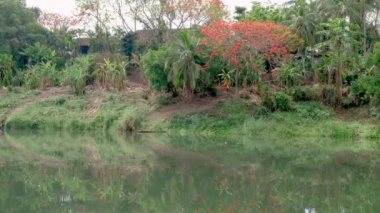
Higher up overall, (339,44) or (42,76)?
(339,44)

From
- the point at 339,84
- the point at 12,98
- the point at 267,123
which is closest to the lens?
the point at 267,123

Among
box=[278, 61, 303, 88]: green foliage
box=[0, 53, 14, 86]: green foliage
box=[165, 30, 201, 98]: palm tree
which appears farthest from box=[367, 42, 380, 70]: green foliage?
box=[0, 53, 14, 86]: green foliage

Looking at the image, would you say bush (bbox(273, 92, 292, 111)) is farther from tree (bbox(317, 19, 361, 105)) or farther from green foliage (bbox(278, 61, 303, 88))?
tree (bbox(317, 19, 361, 105))

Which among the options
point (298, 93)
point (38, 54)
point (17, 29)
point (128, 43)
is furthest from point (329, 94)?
point (17, 29)

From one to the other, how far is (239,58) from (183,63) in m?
3.26

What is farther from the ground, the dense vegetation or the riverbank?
the dense vegetation

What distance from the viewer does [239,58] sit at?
31.7 meters

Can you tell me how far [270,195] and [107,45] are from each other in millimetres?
36039

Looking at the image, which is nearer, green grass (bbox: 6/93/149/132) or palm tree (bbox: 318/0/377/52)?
palm tree (bbox: 318/0/377/52)

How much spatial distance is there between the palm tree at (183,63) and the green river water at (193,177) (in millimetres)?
6639

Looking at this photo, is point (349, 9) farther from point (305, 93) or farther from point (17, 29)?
point (17, 29)

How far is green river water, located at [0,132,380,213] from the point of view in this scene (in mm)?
11672

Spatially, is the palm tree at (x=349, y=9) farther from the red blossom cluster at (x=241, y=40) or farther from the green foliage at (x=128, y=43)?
the green foliage at (x=128, y=43)

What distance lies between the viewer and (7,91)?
4256 centimetres
